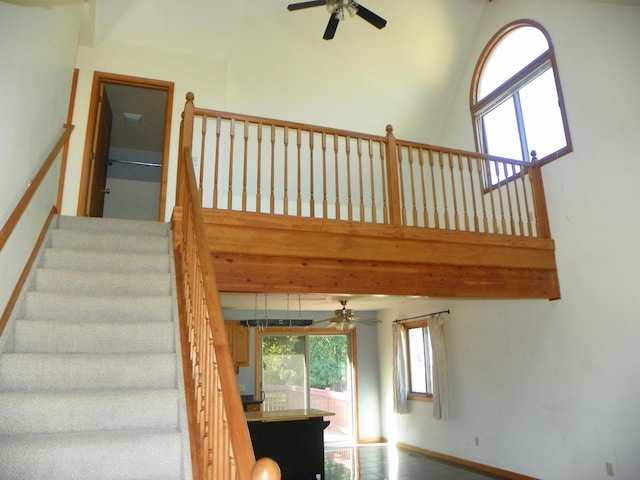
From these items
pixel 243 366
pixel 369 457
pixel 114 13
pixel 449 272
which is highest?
pixel 114 13

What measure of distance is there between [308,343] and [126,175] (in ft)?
14.8

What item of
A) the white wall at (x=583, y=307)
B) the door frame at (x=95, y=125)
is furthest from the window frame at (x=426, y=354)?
the door frame at (x=95, y=125)

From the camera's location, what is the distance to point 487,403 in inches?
242

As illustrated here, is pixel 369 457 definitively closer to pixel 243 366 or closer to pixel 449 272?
pixel 243 366

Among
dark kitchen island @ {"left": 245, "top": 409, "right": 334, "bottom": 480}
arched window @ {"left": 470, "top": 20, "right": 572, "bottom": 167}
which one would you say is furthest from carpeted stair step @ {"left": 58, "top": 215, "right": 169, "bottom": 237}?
arched window @ {"left": 470, "top": 20, "right": 572, "bottom": 167}

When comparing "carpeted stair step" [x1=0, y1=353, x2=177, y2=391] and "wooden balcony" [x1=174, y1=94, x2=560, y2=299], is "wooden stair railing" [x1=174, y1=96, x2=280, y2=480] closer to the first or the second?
"carpeted stair step" [x1=0, y1=353, x2=177, y2=391]

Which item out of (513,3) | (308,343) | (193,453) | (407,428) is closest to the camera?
(193,453)

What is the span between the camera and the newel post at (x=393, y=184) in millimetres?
4241

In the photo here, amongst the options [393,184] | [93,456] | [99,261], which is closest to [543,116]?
[393,184]

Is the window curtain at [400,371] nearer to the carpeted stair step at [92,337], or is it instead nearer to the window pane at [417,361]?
the window pane at [417,361]

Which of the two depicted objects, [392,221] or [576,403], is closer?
[392,221]

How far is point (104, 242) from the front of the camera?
359 centimetres

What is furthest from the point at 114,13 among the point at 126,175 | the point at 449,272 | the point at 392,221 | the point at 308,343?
the point at 308,343

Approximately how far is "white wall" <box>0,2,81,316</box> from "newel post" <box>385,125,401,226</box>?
2757 mm
